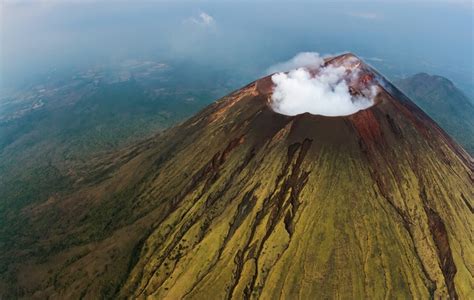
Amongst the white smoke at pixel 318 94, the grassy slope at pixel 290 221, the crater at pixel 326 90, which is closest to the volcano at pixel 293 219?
the grassy slope at pixel 290 221

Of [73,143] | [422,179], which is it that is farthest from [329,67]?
[73,143]

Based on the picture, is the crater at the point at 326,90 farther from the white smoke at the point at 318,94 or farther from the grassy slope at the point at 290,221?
the grassy slope at the point at 290,221

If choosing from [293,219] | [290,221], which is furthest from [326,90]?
[290,221]

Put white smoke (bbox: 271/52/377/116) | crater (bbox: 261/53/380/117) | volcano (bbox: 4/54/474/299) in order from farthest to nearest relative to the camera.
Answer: crater (bbox: 261/53/380/117) → white smoke (bbox: 271/52/377/116) → volcano (bbox: 4/54/474/299)

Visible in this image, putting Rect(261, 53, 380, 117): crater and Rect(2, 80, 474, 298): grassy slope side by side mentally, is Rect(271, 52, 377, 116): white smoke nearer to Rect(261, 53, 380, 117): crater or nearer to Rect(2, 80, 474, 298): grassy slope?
Rect(261, 53, 380, 117): crater

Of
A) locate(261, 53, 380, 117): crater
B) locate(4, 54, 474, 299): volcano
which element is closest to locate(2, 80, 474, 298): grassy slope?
locate(4, 54, 474, 299): volcano

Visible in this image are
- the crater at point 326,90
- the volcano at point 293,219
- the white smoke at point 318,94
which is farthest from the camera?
the crater at point 326,90
